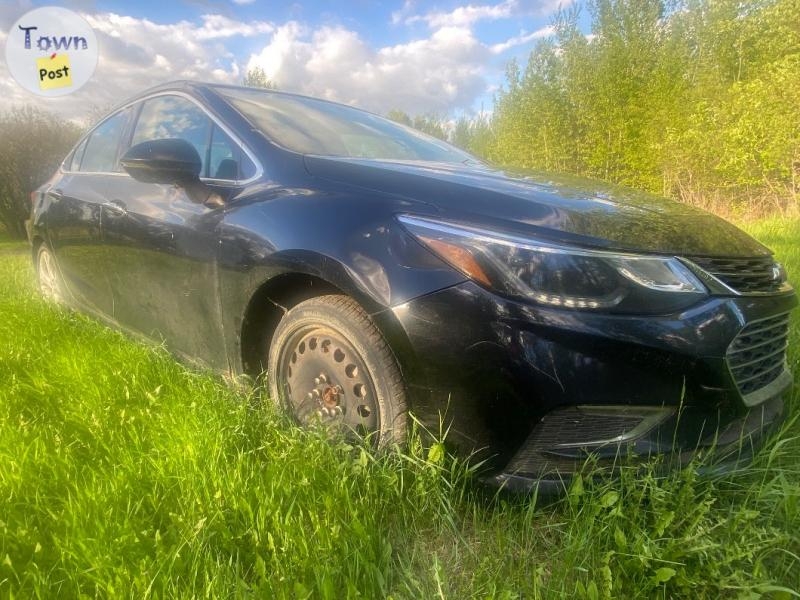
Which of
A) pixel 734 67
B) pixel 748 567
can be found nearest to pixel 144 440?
pixel 748 567

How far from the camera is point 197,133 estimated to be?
2373 millimetres

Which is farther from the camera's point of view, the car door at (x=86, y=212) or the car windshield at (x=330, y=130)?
the car door at (x=86, y=212)

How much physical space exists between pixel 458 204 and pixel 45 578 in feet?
4.68

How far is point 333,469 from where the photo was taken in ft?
4.78

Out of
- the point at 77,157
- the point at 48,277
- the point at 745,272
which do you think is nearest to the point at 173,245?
the point at 77,157

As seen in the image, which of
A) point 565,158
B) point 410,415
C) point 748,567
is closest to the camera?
point 748,567

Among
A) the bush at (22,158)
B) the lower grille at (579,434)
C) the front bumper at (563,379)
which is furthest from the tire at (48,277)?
the bush at (22,158)

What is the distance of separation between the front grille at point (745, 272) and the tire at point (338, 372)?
982 mm

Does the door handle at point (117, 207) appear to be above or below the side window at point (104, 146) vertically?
below

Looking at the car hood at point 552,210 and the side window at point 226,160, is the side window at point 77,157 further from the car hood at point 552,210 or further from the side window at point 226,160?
the car hood at point 552,210

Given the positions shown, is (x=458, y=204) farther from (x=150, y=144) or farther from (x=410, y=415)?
(x=150, y=144)

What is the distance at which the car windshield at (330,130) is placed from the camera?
Result: 215 cm

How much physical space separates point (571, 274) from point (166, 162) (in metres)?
1.65

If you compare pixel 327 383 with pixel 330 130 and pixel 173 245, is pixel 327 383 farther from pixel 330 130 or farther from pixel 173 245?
pixel 330 130
